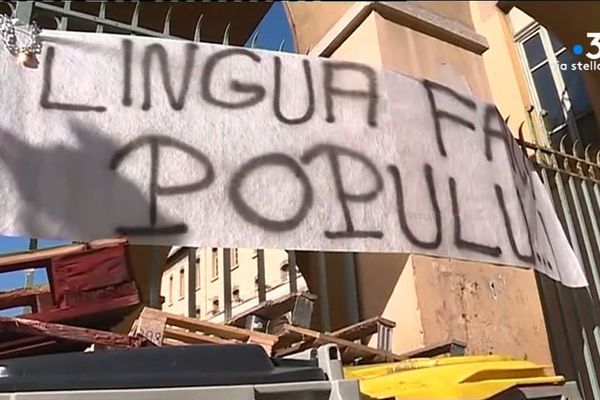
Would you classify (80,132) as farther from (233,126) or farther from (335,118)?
(335,118)

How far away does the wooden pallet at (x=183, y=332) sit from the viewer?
7.72ft

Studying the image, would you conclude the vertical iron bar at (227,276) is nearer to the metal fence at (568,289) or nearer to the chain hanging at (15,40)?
the metal fence at (568,289)

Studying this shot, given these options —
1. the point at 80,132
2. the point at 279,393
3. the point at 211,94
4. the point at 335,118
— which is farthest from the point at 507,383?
the point at 80,132

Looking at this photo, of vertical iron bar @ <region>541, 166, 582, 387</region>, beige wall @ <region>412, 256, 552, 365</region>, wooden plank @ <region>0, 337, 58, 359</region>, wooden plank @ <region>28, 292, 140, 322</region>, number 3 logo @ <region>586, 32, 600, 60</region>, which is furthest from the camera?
number 3 logo @ <region>586, 32, 600, 60</region>

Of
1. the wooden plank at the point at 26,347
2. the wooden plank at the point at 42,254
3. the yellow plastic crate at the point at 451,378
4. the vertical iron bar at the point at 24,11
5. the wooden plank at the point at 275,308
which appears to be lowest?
the yellow plastic crate at the point at 451,378

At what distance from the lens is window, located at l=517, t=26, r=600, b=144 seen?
741 centimetres

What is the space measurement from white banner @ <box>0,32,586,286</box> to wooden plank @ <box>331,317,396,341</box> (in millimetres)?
606

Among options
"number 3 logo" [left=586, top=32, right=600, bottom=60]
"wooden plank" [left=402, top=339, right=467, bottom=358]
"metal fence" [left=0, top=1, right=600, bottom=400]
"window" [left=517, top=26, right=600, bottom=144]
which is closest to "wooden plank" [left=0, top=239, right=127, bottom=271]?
"metal fence" [left=0, top=1, right=600, bottom=400]

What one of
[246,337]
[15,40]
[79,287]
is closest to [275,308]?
[246,337]

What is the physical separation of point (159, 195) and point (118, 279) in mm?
306

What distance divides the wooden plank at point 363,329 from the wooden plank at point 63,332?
124 cm

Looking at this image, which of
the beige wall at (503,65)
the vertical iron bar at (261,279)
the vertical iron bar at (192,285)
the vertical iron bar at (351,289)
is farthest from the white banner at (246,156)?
the beige wall at (503,65)

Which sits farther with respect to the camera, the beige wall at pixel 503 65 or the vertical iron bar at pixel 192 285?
the beige wall at pixel 503 65

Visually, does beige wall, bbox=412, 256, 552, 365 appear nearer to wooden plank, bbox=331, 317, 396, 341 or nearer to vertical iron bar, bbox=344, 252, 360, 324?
wooden plank, bbox=331, 317, 396, 341
